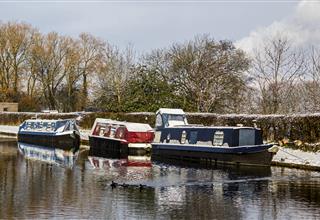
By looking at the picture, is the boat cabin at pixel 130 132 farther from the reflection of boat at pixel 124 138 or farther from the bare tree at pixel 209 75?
the bare tree at pixel 209 75

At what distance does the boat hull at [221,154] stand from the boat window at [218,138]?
32 centimetres

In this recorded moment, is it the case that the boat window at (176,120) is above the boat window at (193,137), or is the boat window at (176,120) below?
above

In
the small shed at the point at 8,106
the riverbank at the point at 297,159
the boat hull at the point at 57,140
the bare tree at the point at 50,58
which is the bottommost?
the riverbank at the point at 297,159

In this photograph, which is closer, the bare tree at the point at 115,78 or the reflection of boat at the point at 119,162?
the reflection of boat at the point at 119,162

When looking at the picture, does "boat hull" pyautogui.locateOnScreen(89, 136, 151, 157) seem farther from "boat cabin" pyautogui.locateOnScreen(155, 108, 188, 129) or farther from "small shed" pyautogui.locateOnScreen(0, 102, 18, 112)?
"small shed" pyautogui.locateOnScreen(0, 102, 18, 112)

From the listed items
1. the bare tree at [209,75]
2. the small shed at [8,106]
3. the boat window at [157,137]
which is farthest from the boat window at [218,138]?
the small shed at [8,106]

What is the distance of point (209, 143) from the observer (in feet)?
96.4

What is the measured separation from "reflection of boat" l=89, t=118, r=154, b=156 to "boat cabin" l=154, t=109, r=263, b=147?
96cm

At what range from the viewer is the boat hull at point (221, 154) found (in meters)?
26.7

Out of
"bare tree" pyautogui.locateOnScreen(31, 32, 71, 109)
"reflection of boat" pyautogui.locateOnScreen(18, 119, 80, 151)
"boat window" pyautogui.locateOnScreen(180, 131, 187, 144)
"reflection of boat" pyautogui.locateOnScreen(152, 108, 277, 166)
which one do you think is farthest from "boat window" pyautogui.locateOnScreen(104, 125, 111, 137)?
"bare tree" pyautogui.locateOnScreen(31, 32, 71, 109)

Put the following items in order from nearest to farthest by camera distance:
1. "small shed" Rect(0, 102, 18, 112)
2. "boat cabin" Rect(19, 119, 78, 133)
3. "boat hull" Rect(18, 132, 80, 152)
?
"boat hull" Rect(18, 132, 80, 152)
"boat cabin" Rect(19, 119, 78, 133)
"small shed" Rect(0, 102, 18, 112)

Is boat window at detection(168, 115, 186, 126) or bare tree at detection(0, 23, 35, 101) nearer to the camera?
boat window at detection(168, 115, 186, 126)

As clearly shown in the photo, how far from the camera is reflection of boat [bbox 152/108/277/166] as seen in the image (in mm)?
26859

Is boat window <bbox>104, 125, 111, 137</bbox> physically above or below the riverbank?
above
